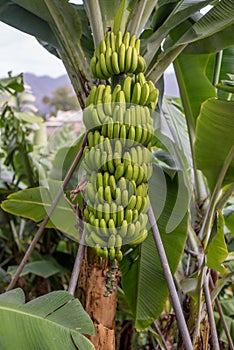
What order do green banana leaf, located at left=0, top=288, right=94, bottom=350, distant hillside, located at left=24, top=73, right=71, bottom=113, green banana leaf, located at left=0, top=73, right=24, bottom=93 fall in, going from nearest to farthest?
green banana leaf, located at left=0, top=288, right=94, bottom=350
green banana leaf, located at left=0, top=73, right=24, bottom=93
distant hillside, located at left=24, top=73, right=71, bottom=113

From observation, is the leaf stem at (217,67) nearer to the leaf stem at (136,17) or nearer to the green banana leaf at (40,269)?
the leaf stem at (136,17)

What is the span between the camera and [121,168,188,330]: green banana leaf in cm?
92

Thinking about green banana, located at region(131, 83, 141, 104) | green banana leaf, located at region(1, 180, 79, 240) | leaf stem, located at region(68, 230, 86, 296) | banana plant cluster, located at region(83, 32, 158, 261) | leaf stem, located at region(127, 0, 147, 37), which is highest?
leaf stem, located at region(127, 0, 147, 37)

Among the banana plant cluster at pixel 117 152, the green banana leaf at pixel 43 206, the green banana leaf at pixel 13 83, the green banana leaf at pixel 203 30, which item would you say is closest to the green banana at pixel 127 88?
the banana plant cluster at pixel 117 152

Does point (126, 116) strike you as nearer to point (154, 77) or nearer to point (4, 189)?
point (154, 77)

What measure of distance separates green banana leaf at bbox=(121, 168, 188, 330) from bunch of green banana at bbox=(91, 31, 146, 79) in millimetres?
288

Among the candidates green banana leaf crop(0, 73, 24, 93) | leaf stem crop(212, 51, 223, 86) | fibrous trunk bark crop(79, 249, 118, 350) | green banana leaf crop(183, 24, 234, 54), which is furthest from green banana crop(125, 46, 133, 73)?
green banana leaf crop(0, 73, 24, 93)

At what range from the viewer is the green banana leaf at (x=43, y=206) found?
37.4 inches

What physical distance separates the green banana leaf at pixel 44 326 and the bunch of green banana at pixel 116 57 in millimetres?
390

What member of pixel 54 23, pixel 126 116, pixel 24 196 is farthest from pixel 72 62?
pixel 24 196

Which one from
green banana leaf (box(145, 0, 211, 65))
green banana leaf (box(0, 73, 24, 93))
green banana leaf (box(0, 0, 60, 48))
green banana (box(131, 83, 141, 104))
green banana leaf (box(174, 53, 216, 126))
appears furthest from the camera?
green banana leaf (box(0, 73, 24, 93))

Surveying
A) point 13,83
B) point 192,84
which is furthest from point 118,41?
point 13,83

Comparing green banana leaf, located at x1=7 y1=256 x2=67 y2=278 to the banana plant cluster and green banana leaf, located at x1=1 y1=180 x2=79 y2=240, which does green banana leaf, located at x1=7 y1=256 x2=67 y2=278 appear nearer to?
green banana leaf, located at x1=1 y1=180 x2=79 y2=240

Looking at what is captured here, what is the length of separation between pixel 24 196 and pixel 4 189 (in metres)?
0.45
